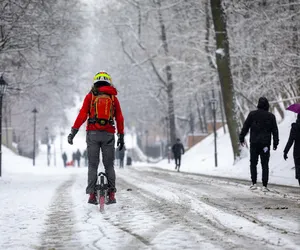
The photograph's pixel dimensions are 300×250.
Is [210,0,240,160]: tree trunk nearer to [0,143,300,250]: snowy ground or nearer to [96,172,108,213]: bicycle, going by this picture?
[0,143,300,250]: snowy ground

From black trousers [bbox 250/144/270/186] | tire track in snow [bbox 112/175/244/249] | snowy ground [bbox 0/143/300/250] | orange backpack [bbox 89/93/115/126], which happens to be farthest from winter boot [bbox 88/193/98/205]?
black trousers [bbox 250/144/270/186]

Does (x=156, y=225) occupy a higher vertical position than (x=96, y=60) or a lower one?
lower

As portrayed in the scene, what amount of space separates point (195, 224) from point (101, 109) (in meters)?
2.74

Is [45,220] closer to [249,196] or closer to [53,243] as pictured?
[53,243]

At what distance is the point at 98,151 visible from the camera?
25.4 ft

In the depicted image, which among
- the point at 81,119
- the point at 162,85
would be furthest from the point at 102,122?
the point at 162,85

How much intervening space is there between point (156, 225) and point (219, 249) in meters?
1.40

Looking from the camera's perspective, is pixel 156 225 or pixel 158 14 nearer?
pixel 156 225

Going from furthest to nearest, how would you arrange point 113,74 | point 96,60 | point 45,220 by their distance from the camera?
1. point 96,60
2. point 113,74
3. point 45,220

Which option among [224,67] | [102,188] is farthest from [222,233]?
[224,67]

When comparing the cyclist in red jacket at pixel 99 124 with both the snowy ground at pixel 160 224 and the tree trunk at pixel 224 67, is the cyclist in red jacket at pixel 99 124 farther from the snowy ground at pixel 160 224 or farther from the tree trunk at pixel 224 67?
the tree trunk at pixel 224 67

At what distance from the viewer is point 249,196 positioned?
8.63m

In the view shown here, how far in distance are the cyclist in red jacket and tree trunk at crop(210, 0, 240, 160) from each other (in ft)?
41.4

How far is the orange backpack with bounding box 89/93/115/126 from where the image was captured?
762 cm
